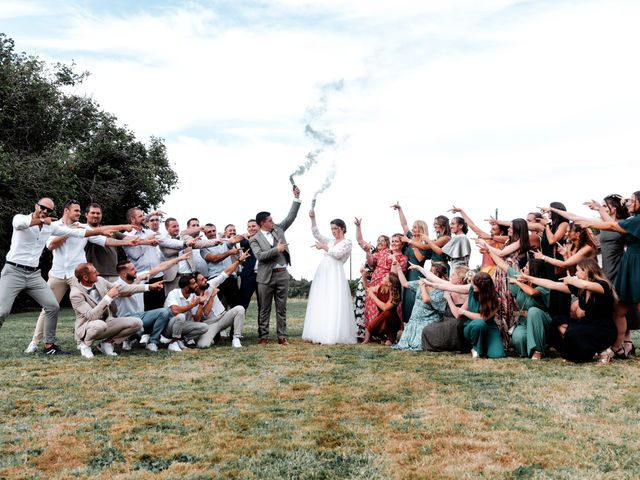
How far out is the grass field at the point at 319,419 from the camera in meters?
4.16

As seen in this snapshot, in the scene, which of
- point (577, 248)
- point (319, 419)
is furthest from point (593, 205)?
point (319, 419)

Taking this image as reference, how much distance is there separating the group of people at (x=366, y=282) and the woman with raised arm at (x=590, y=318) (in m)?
0.01

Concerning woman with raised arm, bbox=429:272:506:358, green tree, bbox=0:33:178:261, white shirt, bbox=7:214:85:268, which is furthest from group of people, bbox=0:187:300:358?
green tree, bbox=0:33:178:261

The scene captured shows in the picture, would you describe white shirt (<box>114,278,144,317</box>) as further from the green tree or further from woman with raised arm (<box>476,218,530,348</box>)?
the green tree

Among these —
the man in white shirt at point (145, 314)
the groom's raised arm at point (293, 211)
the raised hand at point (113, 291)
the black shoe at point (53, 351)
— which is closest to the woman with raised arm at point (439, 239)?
the groom's raised arm at point (293, 211)

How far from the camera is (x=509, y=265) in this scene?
9.27m

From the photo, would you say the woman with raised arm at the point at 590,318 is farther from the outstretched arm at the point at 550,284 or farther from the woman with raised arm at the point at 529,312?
the woman with raised arm at the point at 529,312

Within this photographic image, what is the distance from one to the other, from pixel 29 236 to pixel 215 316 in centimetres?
317

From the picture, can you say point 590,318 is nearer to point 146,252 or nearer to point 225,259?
point 225,259

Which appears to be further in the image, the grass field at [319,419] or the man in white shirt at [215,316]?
the man in white shirt at [215,316]

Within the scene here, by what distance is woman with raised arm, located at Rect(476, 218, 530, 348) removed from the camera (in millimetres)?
9180

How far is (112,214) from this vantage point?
1164 inches

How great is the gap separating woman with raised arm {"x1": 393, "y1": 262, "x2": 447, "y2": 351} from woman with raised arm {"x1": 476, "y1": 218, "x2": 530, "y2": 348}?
91 cm

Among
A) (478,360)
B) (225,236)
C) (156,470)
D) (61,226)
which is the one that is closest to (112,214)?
(225,236)
